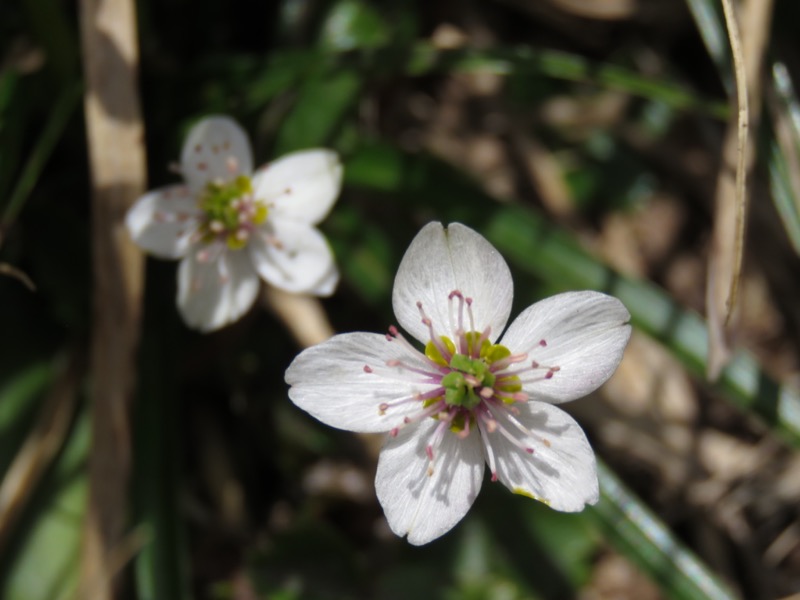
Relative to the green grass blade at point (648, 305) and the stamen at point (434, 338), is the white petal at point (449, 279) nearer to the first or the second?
the stamen at point (434, 338)

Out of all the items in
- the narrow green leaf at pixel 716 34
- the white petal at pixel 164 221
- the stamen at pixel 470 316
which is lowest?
the white petal at pixel 164 221

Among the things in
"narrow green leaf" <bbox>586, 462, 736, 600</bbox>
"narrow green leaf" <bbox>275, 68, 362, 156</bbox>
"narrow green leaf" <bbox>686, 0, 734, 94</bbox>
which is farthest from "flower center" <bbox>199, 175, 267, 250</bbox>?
"narrow green leaf" <bbox>686, 0, 734, 94</bbox>

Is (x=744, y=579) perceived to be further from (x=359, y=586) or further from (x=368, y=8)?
(x=368, y=8)

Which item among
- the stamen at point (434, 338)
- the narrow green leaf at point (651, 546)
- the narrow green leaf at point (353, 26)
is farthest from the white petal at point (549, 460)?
the narrow green leaf at point (353, 26)

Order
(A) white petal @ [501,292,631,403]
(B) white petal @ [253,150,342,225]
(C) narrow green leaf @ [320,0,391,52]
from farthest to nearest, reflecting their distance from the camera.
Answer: (C) narrow green leaf @ [320,0,391,52], (B) white petal @ [253,150,342,225], (A) white petal @ [501,292,631,403]

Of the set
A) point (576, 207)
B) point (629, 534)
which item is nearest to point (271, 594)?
point (629, 534)

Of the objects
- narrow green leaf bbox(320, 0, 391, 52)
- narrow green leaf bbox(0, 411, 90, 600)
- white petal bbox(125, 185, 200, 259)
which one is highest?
narrow green leaf bbox(320, 0, 391, 52)

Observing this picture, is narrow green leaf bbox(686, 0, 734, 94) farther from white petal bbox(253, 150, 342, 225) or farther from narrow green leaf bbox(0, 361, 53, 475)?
narrow green leaf bbox(0, 361, 53, 475)
